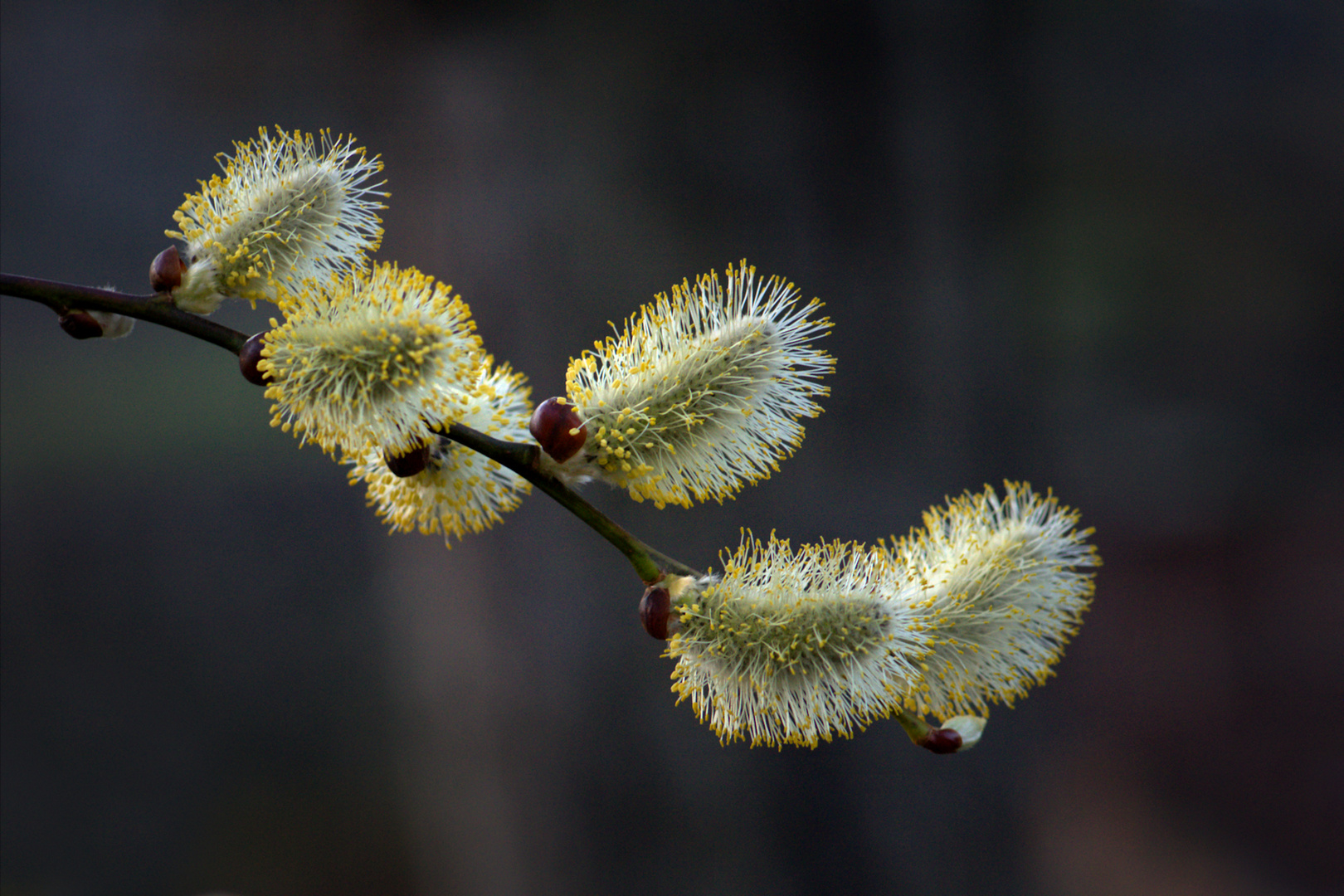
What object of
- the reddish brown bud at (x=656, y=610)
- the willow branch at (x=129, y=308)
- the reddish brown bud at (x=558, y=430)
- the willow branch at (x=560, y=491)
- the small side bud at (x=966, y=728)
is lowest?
the small side bud at (x=966, y=728)

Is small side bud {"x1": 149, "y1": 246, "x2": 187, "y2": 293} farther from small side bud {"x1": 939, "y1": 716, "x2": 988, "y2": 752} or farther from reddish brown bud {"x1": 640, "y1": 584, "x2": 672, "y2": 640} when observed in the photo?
small side bud {"x1": 939, "y1": 716, "x2": 988, "y2": 752}

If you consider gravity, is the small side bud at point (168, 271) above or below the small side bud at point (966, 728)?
above

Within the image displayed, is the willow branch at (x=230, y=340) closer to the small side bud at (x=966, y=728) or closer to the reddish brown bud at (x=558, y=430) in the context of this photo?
the reddish brown bud at (x=558, y=430)

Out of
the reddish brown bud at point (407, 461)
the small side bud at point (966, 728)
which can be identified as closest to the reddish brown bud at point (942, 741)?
the small side bud at point (966, 728)

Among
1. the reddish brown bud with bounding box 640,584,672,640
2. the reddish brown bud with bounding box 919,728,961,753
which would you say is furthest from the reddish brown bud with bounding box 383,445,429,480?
the reddish brown bud with bounding box 919,728,961,753

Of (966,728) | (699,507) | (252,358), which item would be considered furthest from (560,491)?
(699,507)

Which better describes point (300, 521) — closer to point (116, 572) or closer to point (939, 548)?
point (116, 572)

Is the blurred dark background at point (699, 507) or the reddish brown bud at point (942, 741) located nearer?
the reddish brown bud at point (942, 741)

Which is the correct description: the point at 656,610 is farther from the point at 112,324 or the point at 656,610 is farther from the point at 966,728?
the point at 112,324
